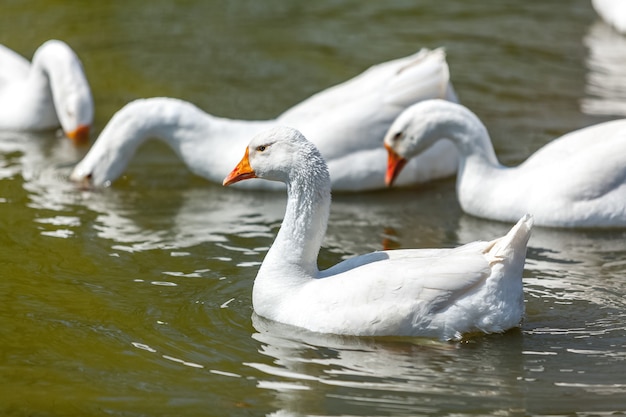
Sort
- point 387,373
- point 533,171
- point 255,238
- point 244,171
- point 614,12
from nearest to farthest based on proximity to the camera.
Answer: point 387,373, point 244,171, point 255,238, point 533,171, point 614,12

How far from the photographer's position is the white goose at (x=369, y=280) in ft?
23.2

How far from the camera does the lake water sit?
260 inches

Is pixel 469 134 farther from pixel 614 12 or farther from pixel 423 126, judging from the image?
pixel 614 12

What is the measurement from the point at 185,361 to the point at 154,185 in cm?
413

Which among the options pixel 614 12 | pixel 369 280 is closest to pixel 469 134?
pixel 369 280

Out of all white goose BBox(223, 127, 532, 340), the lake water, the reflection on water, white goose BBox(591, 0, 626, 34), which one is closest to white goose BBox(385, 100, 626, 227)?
the lake water

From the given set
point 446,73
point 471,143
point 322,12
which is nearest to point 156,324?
point 471,143

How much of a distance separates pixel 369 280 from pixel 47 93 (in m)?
6.30

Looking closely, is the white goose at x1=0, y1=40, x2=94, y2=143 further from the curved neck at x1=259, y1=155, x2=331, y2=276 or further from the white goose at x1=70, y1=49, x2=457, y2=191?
the curved neck at x1=259, y1=155, x2=331, y2=276

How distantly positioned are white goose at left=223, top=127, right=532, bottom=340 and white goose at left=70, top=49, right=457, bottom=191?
290 centimetres

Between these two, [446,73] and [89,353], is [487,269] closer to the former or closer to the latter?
[89,353]

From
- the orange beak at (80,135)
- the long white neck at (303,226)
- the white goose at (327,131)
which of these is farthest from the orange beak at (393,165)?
the orange beak at (80,135)

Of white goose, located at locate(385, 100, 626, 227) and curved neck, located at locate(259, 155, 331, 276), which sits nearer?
curved neck, located at locate(259, 155, 331, 276)

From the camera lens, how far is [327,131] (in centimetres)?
1040
